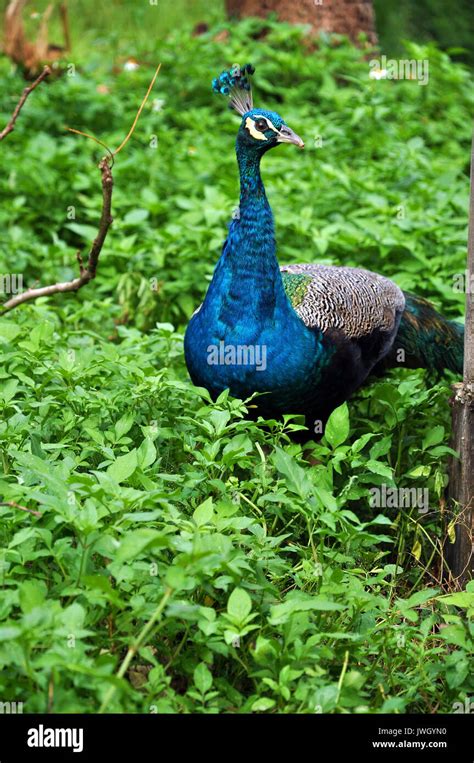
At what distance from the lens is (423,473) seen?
302cm

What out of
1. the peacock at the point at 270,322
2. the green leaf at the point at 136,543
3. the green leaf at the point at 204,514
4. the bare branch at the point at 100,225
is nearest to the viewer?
the green leaf at the point at 136,543

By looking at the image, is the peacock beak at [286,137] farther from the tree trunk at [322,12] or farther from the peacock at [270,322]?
the tree trunk at [322,12]

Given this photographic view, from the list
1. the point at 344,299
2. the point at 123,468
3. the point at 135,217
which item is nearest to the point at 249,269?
the point at 344,299

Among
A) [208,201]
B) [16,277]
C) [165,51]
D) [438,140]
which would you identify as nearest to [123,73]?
[165,51]

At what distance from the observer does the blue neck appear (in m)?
3.23

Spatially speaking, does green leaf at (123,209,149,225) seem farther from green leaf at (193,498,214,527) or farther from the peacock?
green leaf at (193,498,214,527)

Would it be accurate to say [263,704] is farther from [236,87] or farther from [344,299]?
[236,87]

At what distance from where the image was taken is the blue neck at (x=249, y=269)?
3227 millimetres

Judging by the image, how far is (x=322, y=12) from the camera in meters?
7.62

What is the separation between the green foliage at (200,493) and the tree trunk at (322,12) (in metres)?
2.63

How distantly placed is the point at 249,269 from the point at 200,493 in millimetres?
881

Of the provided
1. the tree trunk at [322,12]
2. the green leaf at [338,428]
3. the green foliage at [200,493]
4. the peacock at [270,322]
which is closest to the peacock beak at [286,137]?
the peacock at [270,322]

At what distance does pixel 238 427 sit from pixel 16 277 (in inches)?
79.4
